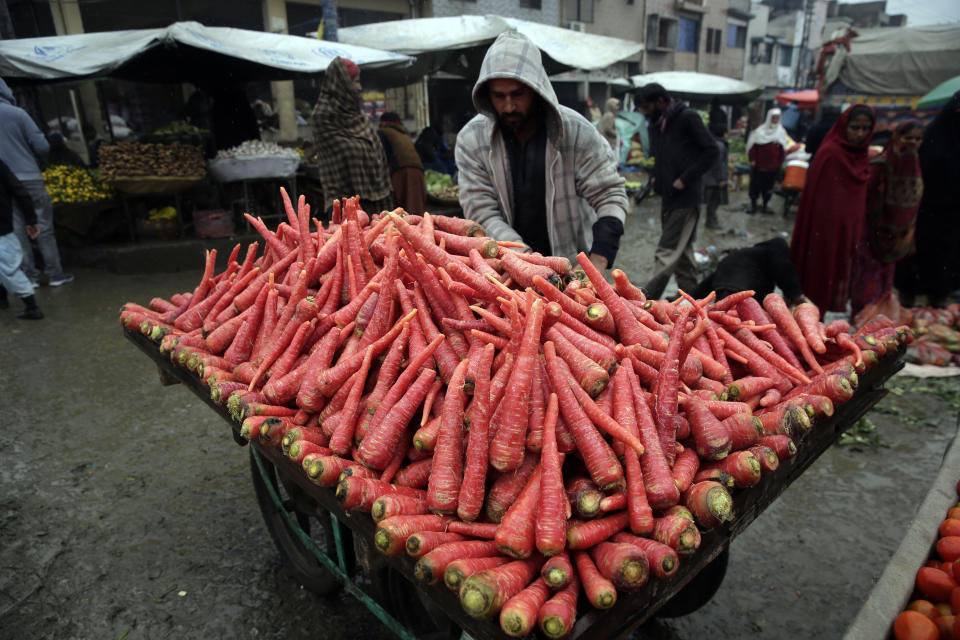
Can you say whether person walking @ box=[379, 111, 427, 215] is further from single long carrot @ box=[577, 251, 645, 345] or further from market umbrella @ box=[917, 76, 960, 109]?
market umbrella @ box=[917, 76, 960, 109]

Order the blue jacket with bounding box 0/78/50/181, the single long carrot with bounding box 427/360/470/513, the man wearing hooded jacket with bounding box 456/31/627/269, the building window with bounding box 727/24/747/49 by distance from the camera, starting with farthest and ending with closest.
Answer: the building window with bounding box 727/24/747/49 < the blue jacket with bounding box 0/78/50/181 < the man wearing hooded jacket with bounding box 456/31/627/269 < the single long carrot with bounding box 427/360/470/513

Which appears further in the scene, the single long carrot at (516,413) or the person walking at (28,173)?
the person walking at (28,173)

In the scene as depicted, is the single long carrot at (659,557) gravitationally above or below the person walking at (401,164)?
below

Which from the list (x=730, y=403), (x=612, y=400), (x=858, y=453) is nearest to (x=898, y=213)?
(x=858, y=453)

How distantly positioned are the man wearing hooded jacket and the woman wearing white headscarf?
385 inches

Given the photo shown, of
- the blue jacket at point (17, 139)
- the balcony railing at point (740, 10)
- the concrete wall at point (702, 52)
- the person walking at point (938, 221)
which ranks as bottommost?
the person walking at point (938, 221)

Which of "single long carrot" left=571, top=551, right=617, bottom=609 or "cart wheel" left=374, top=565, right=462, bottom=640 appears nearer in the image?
"single long carrot" left=571, top=551, right=617, bottom=609

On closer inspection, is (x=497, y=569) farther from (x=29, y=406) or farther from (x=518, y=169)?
(x=29, y=406)

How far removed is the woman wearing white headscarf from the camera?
11.1m

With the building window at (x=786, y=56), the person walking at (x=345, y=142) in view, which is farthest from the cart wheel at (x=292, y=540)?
the building window at (x=786, y=56)

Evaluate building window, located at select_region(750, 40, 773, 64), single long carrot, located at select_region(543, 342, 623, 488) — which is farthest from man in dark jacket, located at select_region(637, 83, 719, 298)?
building window, located at select_region(750, 40, 773, 64)

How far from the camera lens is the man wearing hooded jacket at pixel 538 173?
2.88 metres

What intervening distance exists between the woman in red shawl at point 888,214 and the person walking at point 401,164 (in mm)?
4761

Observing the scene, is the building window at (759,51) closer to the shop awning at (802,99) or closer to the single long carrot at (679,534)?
the shop awning at (802,99)
